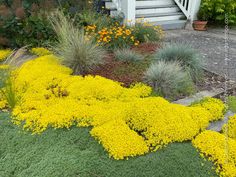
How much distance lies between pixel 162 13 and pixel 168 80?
4736 millimetres

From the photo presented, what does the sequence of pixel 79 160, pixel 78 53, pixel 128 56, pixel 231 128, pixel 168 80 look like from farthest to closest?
pixel 128 56 → pixel 78 53 → pixel 168 80 → pixel 231 128 → pixel 79 160

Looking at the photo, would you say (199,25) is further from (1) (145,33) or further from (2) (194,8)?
(1) (145,33)

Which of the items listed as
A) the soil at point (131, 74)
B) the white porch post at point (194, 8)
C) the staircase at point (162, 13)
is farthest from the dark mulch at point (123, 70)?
the white porch post at point (194, 8)

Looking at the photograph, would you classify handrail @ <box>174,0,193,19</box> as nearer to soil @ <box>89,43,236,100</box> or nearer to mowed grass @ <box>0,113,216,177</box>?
soil @ <box>89,43,236,100</box>

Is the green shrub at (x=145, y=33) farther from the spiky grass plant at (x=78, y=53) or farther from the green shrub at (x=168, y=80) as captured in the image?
the green shrub at (x=168, y=80)

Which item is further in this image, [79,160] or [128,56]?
[128,56]

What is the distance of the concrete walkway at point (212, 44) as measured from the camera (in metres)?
4.67

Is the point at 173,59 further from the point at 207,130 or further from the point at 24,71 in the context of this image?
the point at 24,71

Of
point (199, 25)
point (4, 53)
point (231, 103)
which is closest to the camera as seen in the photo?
point (231, 103)

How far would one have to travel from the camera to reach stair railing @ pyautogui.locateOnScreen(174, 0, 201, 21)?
7578 millimetres

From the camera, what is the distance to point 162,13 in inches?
304

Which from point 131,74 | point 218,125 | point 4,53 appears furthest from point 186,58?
point 4,53

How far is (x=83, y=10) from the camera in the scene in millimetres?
5645

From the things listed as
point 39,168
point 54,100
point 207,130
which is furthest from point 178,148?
point 54,100
